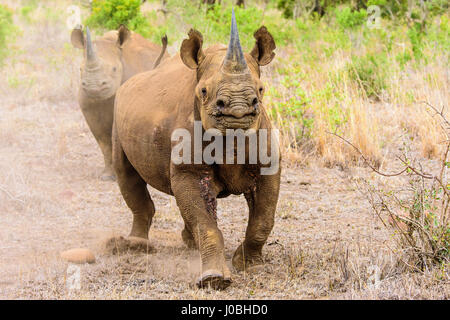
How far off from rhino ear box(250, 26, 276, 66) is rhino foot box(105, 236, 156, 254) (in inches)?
77.5

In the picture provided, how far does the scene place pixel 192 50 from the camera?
200 inches

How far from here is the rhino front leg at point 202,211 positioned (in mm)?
5027

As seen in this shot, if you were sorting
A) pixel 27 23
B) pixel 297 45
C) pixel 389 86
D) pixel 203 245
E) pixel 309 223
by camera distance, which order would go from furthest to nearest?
1. pixel 27 23
2. pixel 297 45
3. pixel 389 86
4. pixel 309 223
5. pixel 203 245

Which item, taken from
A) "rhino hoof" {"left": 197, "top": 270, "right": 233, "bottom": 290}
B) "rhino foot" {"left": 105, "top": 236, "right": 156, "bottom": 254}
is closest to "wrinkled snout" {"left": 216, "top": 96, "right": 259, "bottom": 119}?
"rhino hoof" {"left": 197, "top": 270, "right": 233, "bottom": 290}

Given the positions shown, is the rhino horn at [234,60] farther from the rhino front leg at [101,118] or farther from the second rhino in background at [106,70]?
the rhino front leg at [101,118]

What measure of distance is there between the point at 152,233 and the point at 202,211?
78.8 inches

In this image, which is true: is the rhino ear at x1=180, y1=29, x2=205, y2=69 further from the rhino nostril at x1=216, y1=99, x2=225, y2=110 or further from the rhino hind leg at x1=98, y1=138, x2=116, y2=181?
the rhino hind leg at x1=98, y1=138, x2=116, y2=181

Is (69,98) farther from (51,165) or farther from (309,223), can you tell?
(309,223)

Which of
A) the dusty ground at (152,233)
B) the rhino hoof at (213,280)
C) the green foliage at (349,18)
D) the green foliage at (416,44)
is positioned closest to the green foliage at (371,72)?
the green foliage at (416,44)

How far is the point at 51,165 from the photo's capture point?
952 cm

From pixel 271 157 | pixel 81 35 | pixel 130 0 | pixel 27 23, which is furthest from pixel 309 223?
pixel 27 23

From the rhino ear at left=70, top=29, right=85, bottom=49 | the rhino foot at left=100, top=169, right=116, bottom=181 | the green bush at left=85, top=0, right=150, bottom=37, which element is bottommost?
the rhino foot at left=100, top=169, right=116, bottom=181

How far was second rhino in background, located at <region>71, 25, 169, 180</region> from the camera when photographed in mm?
8758

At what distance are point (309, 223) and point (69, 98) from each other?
6.87 m
